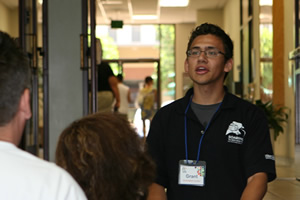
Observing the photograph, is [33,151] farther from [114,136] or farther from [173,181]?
[114,136]

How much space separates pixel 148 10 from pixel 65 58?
34.3 feet

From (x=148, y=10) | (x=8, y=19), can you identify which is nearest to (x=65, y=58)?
(x=8, y=19)

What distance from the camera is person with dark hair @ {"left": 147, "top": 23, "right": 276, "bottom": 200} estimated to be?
2289 mm

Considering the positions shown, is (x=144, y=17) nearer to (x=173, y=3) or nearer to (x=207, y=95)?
(x=173, y=3)

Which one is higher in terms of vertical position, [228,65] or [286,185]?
[228,65]

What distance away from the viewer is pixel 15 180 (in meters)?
0.91

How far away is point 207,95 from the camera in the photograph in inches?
96.3

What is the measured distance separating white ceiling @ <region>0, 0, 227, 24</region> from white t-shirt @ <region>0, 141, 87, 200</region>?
12.7 m

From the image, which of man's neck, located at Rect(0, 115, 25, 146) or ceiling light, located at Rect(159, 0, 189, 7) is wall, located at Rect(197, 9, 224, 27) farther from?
man's neck, located at Rect(0, 115, 25, 146)

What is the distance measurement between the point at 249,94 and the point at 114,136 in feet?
28.3

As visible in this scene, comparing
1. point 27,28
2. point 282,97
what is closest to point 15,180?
point 27,28

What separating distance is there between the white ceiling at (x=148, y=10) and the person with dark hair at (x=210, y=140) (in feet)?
36.6

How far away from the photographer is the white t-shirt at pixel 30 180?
91cm

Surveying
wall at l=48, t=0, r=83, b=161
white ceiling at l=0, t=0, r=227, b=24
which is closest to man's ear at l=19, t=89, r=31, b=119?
wall at l=48, t=0, r=83, b=161
